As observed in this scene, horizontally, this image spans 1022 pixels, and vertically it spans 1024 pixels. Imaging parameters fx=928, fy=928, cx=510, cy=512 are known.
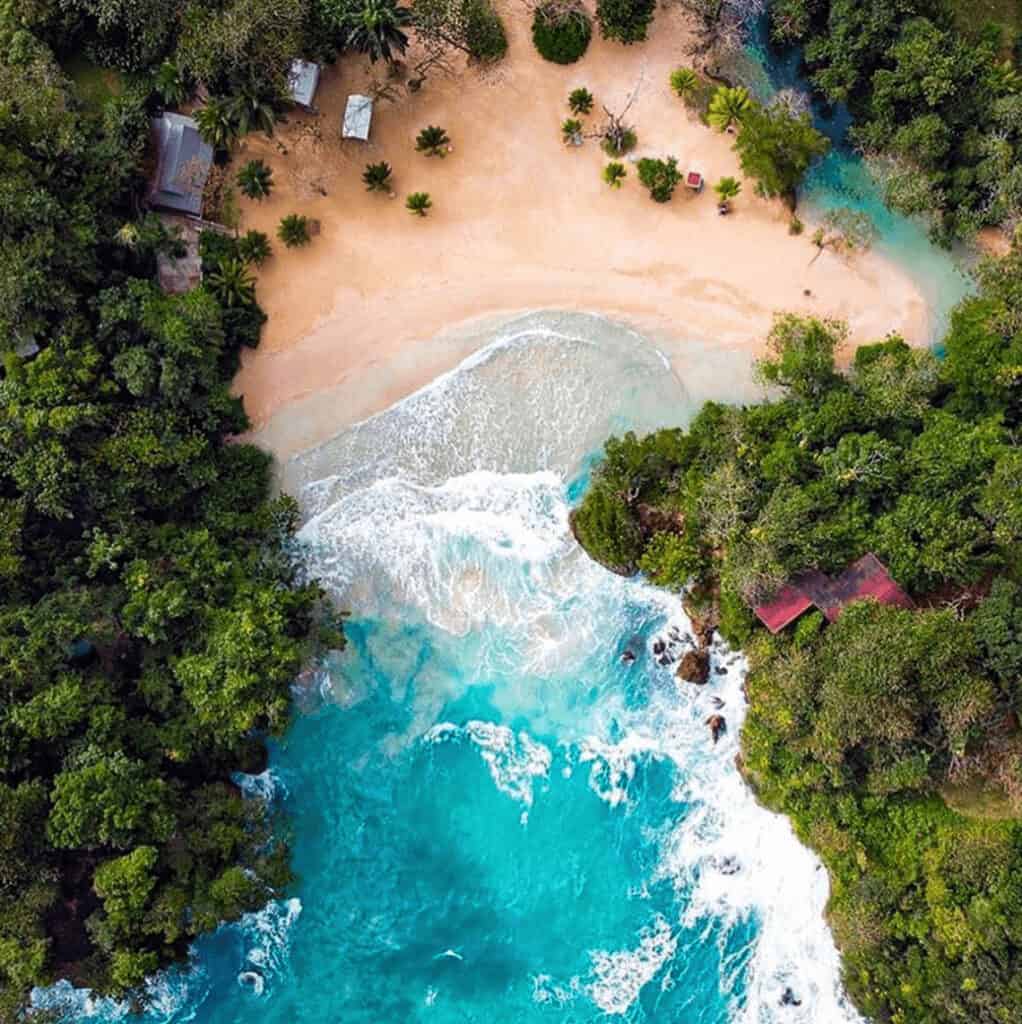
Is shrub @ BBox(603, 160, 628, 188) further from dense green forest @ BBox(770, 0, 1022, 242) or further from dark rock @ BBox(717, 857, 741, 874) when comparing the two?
dark rock @ BBox(717, 857, 741, 874)

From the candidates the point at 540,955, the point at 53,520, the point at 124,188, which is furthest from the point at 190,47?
the point at 540,955

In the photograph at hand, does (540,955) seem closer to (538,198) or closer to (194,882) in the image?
(194,882)

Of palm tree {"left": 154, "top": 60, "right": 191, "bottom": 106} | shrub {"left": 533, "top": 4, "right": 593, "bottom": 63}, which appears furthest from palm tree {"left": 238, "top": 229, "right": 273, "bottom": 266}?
shrub {"left": 533, "top": 4, "right": 593, "bottom": 63}

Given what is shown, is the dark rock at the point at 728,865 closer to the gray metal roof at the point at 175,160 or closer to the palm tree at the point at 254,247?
the palm tree at the point at 254,247

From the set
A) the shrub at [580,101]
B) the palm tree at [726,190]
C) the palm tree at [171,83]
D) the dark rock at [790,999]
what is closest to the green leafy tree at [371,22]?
the palm tree at [171,83]

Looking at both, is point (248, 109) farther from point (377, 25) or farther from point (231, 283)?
point (231, 283)
